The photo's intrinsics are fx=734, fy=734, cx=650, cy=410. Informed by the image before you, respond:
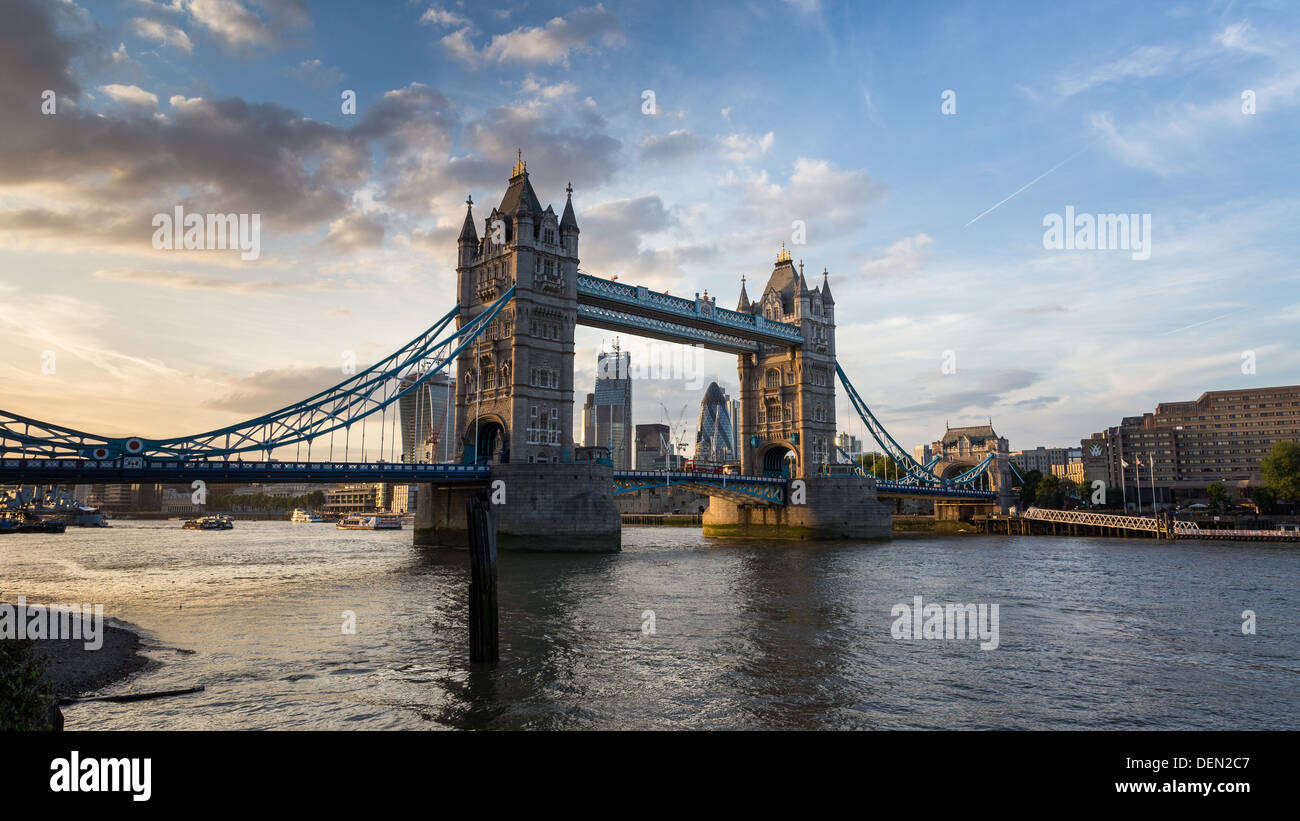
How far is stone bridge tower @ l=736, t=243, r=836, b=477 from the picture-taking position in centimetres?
8038

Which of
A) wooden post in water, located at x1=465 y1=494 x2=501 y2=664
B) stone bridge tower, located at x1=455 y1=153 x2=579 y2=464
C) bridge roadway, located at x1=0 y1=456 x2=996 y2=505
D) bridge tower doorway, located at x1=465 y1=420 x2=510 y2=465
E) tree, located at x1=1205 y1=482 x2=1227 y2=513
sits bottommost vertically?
tree, located at x1=1205 y1=482 x2=1227 y2=513

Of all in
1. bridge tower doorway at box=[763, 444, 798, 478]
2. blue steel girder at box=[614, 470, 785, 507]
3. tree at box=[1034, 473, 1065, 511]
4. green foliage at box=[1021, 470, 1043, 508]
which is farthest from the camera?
green foliage at box=[1021, 470, 1043, 508]

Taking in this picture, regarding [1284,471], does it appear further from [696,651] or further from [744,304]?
[696,651]

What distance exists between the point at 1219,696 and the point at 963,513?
102216 mm

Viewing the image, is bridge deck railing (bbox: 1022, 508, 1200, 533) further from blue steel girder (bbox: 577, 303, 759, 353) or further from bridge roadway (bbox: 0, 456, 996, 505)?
bridge roadway (bbox: 0, 456, 996, 505)

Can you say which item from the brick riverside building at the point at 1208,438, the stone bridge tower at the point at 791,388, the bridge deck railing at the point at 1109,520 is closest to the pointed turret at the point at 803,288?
the stone bridge tower at the point at 791,388

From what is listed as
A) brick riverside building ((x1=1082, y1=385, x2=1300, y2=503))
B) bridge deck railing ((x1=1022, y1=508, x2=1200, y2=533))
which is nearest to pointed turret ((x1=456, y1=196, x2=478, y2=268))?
bridge deck railing ((x1=1022, y1=508, x2=1200, y2=533))

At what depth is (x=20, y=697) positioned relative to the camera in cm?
778

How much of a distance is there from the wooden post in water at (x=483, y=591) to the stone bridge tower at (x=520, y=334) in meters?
35.7

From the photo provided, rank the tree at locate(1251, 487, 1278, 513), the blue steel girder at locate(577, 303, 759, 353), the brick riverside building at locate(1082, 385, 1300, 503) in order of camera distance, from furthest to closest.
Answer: the brick riverside building at locate(1082, 385, 1300, 503), the tree at locate(1251, 487, 1278, 513), the blue steel girder at locate(577, 303, 759, 353)

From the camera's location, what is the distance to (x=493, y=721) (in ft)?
43.0

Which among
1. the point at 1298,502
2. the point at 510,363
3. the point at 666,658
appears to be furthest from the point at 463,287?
the point at 1298,502

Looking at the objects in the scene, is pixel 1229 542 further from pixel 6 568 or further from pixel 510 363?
pixel 6 568

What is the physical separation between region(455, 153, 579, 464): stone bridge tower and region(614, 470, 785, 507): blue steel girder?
22.7 feet
